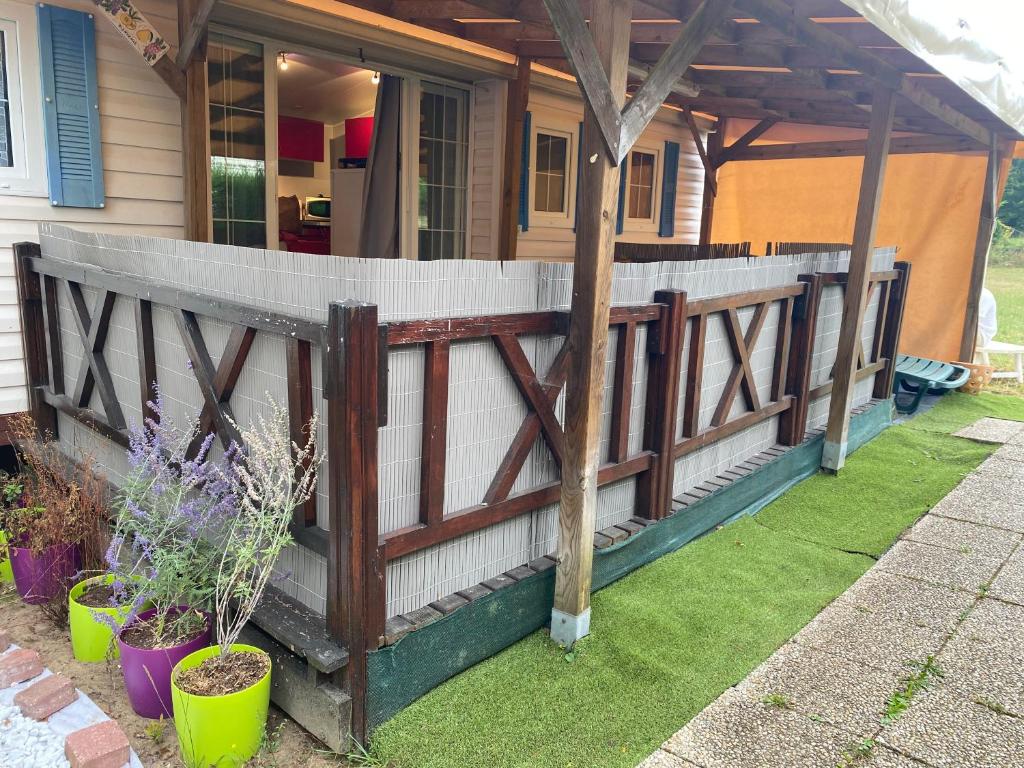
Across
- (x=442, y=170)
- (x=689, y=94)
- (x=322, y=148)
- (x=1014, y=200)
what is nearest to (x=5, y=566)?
(x=442, y=170)

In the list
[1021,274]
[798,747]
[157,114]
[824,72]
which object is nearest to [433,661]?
[798,747]

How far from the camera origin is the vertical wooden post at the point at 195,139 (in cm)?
395

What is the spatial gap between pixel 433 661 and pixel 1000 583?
106 inches

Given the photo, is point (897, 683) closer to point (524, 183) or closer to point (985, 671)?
point (985, 671)

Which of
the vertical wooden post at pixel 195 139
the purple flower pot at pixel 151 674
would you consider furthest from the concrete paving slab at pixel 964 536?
the vertical wooden post at pixel 195 139

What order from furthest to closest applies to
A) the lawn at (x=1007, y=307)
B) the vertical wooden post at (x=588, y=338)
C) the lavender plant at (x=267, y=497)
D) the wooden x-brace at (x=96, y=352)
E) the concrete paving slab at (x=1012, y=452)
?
1. the lawn at (x=1007, y=307)
2. the concrete paving slab at (x=1012, y=452)
3. the wooden x-brace at (x=96, y=352)
4. the vertical wooden post at (x=588, y=338)
5. the lavender plant at (x=267, y=497)

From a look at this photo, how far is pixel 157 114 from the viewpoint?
13.8 ft

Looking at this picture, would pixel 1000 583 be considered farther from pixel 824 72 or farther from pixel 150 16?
pixel 150 16

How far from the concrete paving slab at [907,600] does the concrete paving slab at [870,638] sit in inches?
2.3

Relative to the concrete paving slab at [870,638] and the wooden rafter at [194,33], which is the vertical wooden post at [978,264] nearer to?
the concrete paving slab at [870,638]

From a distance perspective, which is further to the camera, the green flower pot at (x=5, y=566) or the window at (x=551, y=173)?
the window at (x=551, y=173)

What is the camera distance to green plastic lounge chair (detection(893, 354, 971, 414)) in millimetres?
6773

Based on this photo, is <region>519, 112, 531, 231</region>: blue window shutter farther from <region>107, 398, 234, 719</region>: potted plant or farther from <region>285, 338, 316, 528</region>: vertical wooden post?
<region>285, 338, 316, 528</region>: vertical wooden post

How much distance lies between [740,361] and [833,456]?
4.52 feet
